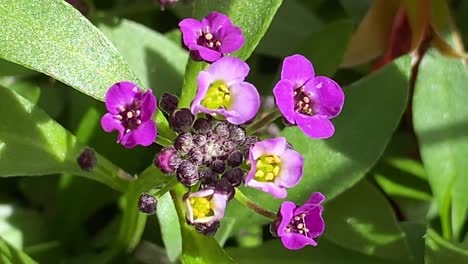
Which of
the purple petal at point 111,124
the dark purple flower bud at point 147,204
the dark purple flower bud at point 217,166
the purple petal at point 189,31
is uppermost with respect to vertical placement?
the purple petal at point 189,31

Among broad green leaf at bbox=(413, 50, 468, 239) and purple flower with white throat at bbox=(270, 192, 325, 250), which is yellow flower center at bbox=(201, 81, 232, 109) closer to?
purple flower with white throat at bbox=(270, 192, 325, 250)

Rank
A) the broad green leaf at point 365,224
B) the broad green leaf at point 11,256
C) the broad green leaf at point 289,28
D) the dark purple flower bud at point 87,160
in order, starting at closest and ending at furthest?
→ the dark purple flower bud at point 87,160 < the broad green leaf at point 11,256 < the broad green leaf at point 365,224 < the broad green leaf at point 289,28

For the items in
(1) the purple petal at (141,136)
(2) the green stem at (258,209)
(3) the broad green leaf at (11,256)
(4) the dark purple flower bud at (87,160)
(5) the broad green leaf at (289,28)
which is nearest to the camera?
(1) the purple petal at (141,136)

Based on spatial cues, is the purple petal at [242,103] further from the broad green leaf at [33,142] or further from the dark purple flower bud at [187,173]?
the broad green leaf at [33,142]

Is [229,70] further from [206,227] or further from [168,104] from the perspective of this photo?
[206,227]

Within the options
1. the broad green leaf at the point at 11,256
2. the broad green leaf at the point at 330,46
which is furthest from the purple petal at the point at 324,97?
the broad green leaf at the point at 11,256

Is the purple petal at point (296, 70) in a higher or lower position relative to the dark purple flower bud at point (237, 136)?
higher
